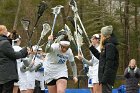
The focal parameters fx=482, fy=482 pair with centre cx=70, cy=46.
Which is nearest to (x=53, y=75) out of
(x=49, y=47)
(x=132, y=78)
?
(x=49, y=47)

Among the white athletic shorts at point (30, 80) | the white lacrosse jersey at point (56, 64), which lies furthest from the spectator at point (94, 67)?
the white athletic shorts at point (30, 80)

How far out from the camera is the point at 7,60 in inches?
400

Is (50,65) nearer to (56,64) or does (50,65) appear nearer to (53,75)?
(56,64)

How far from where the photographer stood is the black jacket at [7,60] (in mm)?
10051

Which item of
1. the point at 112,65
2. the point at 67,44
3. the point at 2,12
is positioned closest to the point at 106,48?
the point at 112,65

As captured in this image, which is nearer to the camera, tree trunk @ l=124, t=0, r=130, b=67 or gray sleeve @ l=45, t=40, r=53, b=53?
gray sleeve @ l=45, t=40, r=53, b=53

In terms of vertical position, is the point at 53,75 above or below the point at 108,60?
below

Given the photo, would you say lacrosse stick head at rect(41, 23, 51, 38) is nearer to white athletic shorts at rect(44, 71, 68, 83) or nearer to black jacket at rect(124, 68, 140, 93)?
white athletic shorts at rect(44, 71, 68, 83)

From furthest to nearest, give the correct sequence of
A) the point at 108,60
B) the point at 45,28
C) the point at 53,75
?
the point at 45,28
the point at 53,75
the point at 108,60

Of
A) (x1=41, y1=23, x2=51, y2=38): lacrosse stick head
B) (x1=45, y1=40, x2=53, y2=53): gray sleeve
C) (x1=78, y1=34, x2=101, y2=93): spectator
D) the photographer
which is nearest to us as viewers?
(x1=45, y1=40, x2=53, y2=53): gray sleeve

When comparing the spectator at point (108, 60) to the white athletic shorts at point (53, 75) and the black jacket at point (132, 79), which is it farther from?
the black jacket at point (132, 79)

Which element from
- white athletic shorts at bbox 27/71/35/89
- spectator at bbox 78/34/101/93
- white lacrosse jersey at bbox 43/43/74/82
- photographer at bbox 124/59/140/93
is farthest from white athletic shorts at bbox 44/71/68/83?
photographer at bbox 124/59/140/93

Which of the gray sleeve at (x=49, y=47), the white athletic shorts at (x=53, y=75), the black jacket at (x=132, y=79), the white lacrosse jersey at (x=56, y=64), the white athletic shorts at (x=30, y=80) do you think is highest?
the gray sleeve at (x=49, y=47)

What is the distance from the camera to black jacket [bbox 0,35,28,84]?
1005 centimetres
